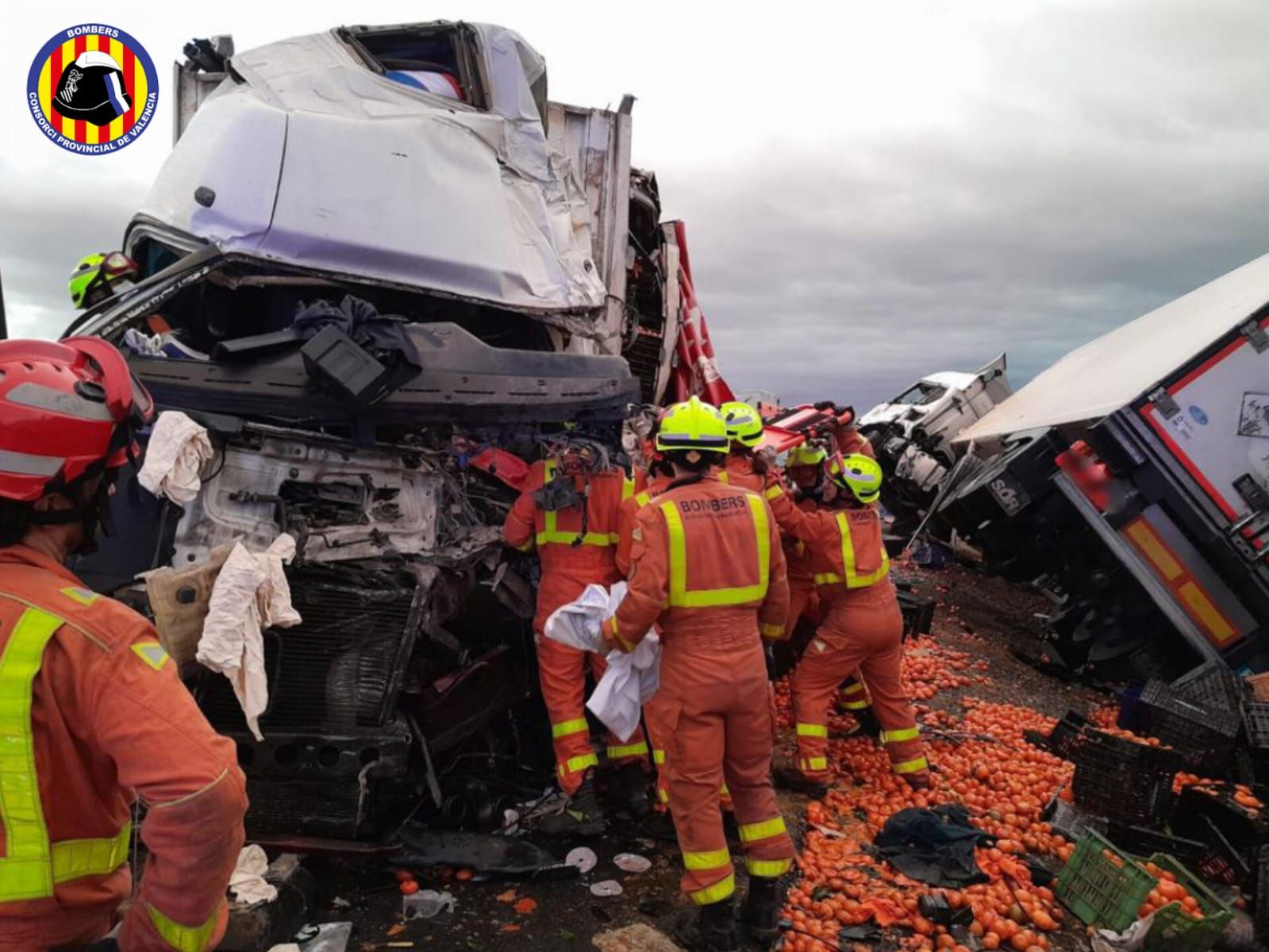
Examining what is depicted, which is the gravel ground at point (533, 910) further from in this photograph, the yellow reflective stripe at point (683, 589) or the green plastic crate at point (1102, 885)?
the yellow reflective stripe at point (683, 589)

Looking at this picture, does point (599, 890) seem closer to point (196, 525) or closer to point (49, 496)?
point (196, 525)

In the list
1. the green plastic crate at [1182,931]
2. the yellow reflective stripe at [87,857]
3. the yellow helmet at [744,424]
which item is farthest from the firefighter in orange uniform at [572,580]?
the yellow reflective stripe at [87,857]

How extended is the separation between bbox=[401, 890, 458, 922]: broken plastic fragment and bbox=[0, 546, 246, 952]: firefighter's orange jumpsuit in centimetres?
205

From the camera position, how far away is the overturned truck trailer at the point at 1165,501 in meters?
5.90

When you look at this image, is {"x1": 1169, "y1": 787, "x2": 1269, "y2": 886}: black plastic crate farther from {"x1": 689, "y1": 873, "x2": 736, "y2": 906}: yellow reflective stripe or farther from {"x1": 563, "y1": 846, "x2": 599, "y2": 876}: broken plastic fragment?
{"x1": 563, "y1": 846, "x2": 599, "y2": 876}: broken plastic fragment

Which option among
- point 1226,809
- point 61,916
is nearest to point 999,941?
point 1226,809

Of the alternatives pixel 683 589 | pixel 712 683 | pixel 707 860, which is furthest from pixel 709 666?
pixel 707 860

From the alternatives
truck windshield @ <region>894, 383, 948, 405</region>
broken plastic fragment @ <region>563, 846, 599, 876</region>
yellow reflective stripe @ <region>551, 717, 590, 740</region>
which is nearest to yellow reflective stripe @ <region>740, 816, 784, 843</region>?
broken plastic fragment @ <region>563, 846, 599, 876</region>

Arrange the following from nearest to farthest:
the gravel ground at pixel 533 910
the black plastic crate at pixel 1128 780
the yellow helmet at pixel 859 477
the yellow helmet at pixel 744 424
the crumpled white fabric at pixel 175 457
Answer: the crumpled white fabric at pixel 175 457 → the gravel ground at pixel 533 910 → the black plastic crate at pixel 1128 780 → the yellow helmet at pixel 859 477 → the yellow helmet at pixel 744 424

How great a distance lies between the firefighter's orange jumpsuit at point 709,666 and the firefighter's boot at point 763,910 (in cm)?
7

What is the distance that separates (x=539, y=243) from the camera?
4.46 meters

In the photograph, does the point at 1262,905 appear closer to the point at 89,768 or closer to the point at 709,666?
the point at 709,666

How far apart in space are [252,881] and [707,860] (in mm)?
1667

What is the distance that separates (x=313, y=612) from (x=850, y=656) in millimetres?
3037
